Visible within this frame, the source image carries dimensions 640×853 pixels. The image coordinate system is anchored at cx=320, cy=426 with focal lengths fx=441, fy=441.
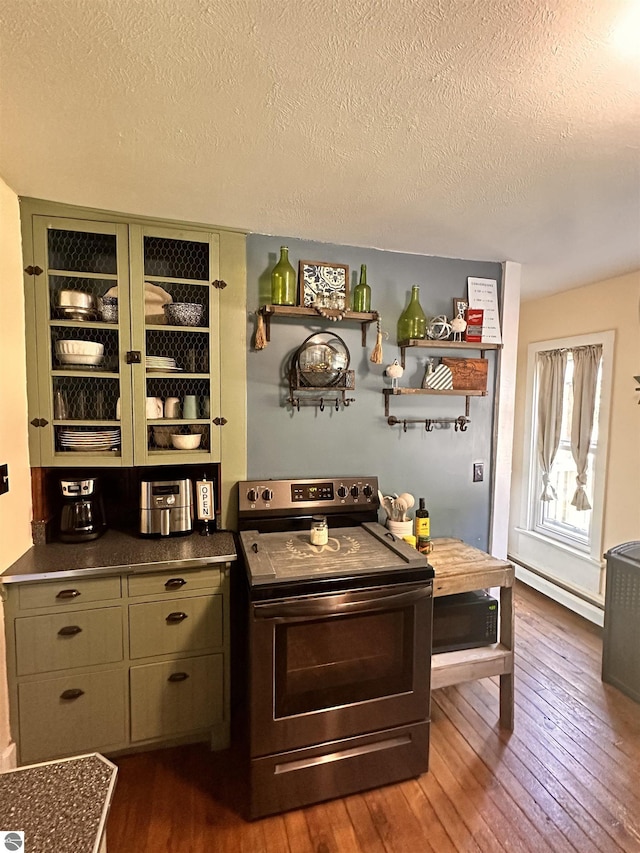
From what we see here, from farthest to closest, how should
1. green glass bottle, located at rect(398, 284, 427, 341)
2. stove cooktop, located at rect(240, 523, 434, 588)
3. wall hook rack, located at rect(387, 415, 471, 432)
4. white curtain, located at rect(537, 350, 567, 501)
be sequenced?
white curtain, located at rect(537, 350, 567, 501) → wall hook rack, located at rect(387, 415, 471, 432) → green glass bottle, located at rect(398, 284, 427, 341) → stove cooktop, located at rect(240, 523, 434, 588)

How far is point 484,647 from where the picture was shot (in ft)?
7.06

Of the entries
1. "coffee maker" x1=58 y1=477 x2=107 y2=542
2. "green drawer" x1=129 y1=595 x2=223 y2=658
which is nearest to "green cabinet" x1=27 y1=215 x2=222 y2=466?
"coffee maker" x1=58 y1=477 x2=107 y2=542

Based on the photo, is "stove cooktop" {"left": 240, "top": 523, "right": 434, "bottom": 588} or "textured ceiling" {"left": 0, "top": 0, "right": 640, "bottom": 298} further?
"stove cooktop" {"left": 240, "top": 523, "right": 434, "bottom": 588}

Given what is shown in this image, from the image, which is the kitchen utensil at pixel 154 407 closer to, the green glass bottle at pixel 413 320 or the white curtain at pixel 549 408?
the green glass bottle at pixel 413 320

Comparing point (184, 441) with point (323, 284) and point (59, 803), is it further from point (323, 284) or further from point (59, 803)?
point (59, 803)

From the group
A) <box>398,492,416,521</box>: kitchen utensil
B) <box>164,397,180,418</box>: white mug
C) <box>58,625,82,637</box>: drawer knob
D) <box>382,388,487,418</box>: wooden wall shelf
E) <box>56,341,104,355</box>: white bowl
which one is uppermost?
<box>56,341,104,355</box>: white bowl

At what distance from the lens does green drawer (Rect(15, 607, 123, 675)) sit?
1.73 m

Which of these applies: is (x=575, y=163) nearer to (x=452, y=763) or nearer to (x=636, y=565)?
(x=636, y=565)

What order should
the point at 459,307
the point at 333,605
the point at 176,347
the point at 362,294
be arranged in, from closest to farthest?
the point at 333,605 < the point at 176,347 < the point at 362,294 < the point at 459,307

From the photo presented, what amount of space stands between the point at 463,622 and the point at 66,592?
1.78 m

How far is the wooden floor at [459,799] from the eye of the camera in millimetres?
1562

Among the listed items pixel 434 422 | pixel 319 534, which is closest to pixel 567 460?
pixel 434 422

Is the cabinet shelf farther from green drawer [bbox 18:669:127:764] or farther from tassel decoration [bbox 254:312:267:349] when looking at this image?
green drawer [bbox 18:669:127:764]

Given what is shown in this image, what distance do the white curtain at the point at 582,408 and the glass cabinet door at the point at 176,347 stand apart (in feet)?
8.86
